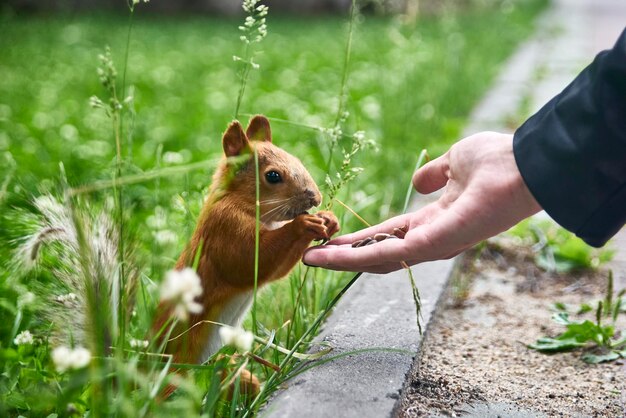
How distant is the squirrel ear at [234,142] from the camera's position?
197 cm

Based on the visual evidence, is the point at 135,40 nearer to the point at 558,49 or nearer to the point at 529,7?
the point at 558,49

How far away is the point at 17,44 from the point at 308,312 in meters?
7.68

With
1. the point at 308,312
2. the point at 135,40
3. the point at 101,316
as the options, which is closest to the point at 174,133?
the point at 308,312

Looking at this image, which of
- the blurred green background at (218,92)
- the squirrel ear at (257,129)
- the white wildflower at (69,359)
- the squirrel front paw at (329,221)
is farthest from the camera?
the blurred green background at (218,92)

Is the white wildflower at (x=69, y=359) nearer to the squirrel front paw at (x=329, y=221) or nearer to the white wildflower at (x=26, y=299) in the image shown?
the squirrel front paw at (x=329, y=221)

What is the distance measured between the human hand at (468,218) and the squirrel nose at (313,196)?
4.8 inches

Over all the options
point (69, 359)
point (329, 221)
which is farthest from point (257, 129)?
point (69, 359)

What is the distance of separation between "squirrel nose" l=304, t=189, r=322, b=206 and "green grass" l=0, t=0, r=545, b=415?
22 cm

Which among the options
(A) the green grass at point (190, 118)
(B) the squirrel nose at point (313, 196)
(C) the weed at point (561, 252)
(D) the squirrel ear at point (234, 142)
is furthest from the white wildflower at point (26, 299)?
(C) the weed at point (561, 252)

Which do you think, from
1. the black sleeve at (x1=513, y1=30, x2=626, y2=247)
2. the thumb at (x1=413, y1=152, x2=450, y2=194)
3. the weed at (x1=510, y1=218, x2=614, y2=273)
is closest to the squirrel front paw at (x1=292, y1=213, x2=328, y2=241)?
the thumb at (x1=413, y1=152, x2=450, y2=194)

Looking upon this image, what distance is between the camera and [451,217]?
182 cm

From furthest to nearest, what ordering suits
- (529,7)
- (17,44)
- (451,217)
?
(529,7), (17,44), (451,217)

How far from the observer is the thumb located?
217 cm

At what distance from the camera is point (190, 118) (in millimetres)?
5559
